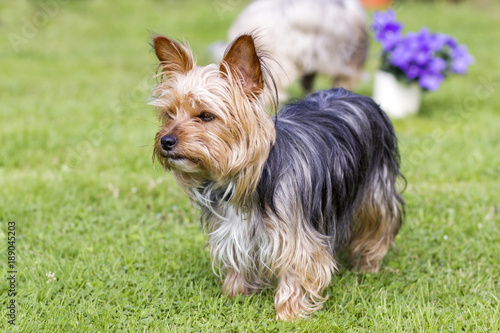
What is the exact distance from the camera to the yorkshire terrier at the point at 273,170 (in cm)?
274

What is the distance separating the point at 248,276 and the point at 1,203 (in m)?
2.44

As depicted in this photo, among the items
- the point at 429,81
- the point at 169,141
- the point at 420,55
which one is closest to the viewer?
the point at 169,141

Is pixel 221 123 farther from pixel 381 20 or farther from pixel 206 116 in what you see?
pixel 381 20

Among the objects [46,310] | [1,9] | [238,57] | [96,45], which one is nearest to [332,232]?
[238,57]

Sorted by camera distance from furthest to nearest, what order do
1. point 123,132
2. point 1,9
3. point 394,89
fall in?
point 1,9 < point 394,89 < point 123,132

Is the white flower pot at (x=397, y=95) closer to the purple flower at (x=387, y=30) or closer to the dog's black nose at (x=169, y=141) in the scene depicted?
the purple flower at (x=387, y=30)

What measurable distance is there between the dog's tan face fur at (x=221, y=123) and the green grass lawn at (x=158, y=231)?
56 cm

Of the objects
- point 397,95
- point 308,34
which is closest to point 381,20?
point 397,95

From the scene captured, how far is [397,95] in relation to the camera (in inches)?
301

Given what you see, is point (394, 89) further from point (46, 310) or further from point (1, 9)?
point (1, 9)

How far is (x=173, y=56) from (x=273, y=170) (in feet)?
2.73

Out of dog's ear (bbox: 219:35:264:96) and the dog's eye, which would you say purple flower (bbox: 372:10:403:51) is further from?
the dog's eye

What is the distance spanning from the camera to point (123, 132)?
6.72 metres

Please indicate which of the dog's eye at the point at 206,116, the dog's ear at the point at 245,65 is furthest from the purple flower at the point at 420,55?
the dog's eye at the point at 206,116
